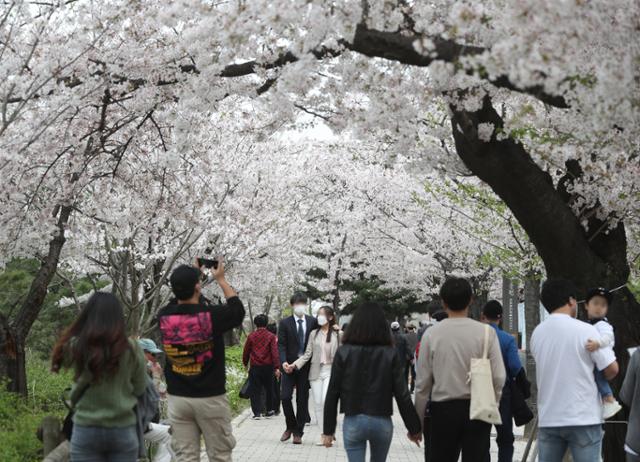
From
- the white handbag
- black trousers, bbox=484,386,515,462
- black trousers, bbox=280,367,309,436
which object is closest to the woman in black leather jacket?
the white handbag

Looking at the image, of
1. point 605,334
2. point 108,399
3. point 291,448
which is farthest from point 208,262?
point 291,448

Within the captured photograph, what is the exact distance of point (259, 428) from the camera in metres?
14.3

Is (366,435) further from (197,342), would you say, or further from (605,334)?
(605,334)

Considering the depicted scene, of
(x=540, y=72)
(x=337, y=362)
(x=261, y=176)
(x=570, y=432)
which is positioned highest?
(x=261, y=176)

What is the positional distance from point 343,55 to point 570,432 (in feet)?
12.3

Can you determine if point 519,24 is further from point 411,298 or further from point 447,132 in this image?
point 411,298

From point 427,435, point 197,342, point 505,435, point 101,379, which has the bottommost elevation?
point 505,435

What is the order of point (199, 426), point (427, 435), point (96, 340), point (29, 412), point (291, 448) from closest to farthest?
point (96, 340)
point (199, 426)
point (427, 435)
point (29, 412)
point (291, 448)

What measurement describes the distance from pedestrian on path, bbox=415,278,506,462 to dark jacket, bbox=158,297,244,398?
51.8 inches

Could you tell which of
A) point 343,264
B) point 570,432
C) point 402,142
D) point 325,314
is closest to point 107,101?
point 402,142

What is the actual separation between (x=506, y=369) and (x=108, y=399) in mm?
4078

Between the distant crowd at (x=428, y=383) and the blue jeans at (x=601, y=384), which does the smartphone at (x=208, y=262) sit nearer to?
the distant crowd at (x=428, y=383)

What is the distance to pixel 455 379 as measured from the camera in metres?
6.16

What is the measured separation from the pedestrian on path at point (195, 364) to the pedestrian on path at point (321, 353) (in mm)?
6043
